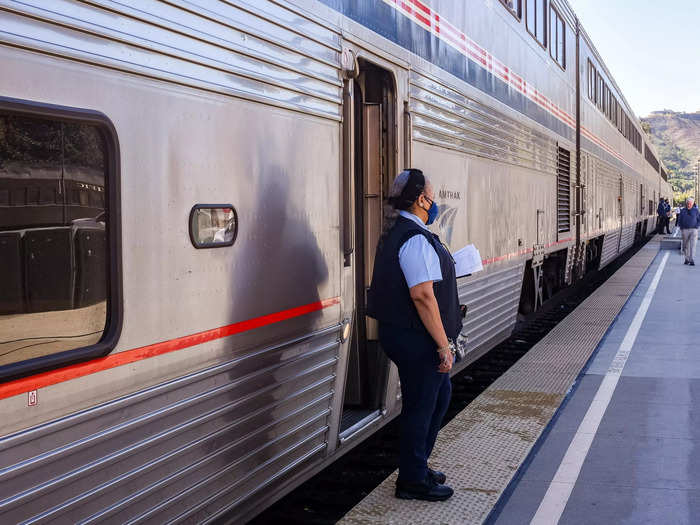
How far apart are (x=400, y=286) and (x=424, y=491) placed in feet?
3.45

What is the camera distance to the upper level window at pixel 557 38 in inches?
402

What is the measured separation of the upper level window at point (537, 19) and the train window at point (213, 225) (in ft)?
20.5

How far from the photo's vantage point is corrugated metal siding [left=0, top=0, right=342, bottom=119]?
92.8 inches

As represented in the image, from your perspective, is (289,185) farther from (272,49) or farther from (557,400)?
(557,400)

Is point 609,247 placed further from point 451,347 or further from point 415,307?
point 415,307

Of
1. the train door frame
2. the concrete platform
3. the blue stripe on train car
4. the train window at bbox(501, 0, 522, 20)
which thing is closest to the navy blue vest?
the train door frame

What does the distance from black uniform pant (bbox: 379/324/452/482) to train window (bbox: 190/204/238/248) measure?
41.8 inches

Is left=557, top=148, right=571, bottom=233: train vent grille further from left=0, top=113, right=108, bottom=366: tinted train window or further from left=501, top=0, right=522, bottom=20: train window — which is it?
left=0, top=113, right=108, bottom=366: tinted train window

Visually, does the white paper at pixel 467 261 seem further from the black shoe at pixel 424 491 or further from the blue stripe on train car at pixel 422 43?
the blue stripe on train car at pixel 422 43

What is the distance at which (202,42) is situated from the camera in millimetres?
3031

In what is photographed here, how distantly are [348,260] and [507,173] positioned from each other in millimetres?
3720

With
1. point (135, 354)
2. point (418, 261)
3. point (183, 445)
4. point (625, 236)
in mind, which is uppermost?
point (418, 261)

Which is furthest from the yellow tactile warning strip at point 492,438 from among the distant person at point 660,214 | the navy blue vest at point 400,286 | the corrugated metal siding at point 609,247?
the distant person at point 660,214

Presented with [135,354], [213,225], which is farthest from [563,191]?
[135,354]
